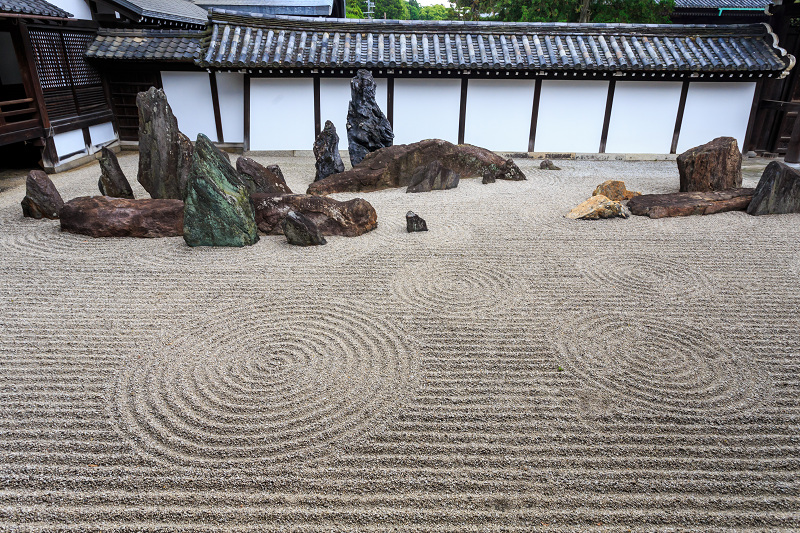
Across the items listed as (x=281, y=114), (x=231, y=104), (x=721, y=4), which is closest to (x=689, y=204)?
(x=281, y=114)

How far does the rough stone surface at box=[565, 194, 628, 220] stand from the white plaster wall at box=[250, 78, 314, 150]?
318 inches

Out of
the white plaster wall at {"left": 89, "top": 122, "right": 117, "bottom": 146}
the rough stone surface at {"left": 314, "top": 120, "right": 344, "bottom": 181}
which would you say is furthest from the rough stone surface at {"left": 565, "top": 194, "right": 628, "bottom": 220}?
the white plaster wall at {"left": 89, "top": 122, "right": 117, "bottom": 146}

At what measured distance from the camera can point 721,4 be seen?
17797mm

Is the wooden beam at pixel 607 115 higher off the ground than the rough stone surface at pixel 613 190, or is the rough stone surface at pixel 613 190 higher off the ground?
the wooden beam at pixel 607 115

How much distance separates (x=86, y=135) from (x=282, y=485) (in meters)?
13.4

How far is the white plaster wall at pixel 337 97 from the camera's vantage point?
44.3 ft

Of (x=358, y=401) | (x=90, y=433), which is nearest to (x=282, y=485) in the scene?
(x=358, y=401)

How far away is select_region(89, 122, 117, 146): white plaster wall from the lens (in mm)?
13422

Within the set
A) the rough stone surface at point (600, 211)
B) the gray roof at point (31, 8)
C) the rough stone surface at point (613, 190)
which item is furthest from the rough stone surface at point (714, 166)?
the gray roof at point (31, 8)

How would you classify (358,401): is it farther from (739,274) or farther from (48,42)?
(48,42)

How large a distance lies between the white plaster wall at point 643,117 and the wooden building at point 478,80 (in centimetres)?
3

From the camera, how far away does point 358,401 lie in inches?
154

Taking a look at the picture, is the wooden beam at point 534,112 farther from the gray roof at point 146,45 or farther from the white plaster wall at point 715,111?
the gray roof at point 146,45

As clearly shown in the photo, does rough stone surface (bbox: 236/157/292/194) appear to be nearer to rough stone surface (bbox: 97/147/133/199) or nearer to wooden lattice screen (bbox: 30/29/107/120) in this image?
rough stone surface (bbox: 97/147/133/199)
